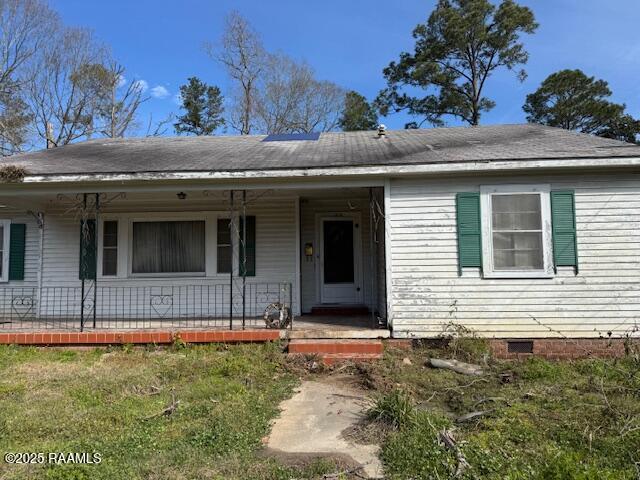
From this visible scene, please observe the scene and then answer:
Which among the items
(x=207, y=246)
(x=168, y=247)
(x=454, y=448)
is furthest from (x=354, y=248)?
(x=454, y=448)

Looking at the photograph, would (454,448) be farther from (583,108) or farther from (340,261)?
(583,108)

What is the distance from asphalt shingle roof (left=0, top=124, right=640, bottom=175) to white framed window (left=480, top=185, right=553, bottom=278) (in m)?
0.60

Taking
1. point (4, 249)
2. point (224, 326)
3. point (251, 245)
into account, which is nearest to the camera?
point (224, 326)

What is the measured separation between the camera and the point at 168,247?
30.5 feet

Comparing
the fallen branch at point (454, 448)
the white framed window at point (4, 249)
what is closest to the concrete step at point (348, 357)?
the fallen branch at point (454, 448)

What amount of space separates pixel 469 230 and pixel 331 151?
10.00ft

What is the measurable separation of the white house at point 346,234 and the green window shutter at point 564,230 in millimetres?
21

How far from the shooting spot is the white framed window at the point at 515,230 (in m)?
6.88

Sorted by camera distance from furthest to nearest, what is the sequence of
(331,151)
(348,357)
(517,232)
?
(331,151)
(517,232)
(348,357)

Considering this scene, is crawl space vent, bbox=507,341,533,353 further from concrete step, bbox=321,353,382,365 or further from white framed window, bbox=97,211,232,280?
white framed window, bbox=97,211,232,280

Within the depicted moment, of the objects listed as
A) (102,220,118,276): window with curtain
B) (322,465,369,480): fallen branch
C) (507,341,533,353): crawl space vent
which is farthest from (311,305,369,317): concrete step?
(322,465,369,480): fallen branch

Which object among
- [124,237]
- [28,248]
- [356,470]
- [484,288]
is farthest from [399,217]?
[28,248]

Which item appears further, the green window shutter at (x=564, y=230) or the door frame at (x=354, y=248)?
the door frame at (x=354, y=248)

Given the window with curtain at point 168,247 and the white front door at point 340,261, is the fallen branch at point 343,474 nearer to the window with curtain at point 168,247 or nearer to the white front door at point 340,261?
the white front door at point 340,261
